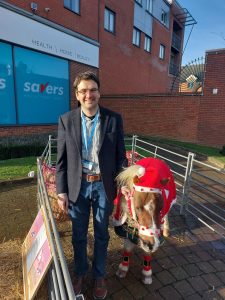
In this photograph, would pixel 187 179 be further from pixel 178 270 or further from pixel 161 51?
pixel 161 51

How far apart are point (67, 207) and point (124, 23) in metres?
16.6

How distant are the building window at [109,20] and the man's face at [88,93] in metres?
14.0

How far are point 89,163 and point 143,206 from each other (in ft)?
2.09

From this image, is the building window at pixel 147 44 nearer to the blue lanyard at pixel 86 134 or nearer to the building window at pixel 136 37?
the building window at pixel 136 37

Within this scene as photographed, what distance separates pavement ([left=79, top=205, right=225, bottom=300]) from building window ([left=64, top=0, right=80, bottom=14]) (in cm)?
1145

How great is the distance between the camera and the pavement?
8.42 ft

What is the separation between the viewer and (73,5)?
1177cm

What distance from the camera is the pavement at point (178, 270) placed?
8.42 ft

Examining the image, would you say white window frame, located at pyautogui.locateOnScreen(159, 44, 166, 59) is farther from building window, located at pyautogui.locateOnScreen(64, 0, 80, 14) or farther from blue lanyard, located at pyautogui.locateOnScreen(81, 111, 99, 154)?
blue lanyard, located at pyautogui.locateOnScreen(81, 111, 99, 154)

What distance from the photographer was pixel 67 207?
2.43 metres

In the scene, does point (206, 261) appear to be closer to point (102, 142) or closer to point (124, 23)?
point (102, 142)

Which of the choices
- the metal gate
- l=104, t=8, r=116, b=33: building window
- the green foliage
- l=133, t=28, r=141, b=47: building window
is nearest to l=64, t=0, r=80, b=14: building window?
l=104, t=8, r=116, b=33: building window

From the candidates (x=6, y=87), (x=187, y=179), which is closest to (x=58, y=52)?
(x=6, y=87)

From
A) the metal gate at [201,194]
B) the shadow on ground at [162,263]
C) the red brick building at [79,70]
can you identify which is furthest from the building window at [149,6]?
the shadow on ground at [162,263]
